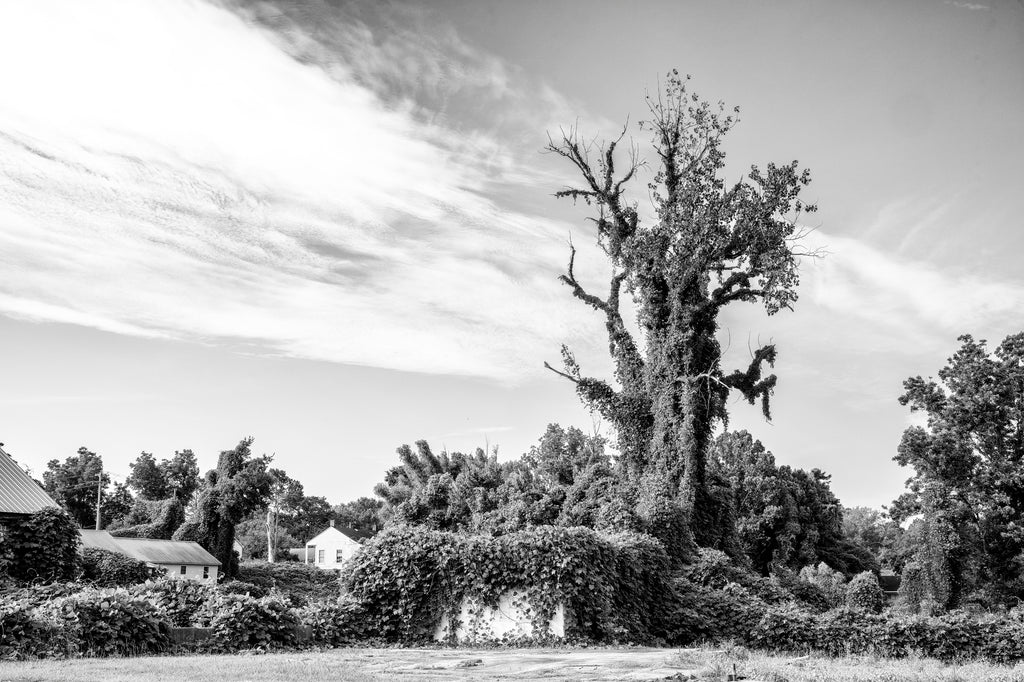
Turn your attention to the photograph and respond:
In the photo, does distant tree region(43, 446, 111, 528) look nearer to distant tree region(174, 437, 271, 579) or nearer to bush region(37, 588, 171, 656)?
distant tree region(174, 437, 271, 579)

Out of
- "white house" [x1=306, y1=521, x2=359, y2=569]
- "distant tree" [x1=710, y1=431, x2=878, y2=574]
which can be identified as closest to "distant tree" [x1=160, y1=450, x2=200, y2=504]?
"white house" [x1=306, y1=521, x2=359, y2=569]

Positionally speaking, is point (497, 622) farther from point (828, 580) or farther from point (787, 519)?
point (787, 519)

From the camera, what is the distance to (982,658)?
1481 centimetres

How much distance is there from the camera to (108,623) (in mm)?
11172

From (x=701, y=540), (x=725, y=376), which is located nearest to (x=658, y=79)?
(x=725, y=376)

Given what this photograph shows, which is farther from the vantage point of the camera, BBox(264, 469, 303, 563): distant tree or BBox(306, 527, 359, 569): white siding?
BBox(306, 527, 359, 569): white siding

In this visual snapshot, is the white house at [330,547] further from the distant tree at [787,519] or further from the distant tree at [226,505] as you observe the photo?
the distant tree at [787,519]

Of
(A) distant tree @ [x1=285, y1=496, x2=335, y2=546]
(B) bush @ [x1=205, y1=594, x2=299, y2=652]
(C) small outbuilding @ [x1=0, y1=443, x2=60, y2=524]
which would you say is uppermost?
(A) distant tree @ [x1=285, y1=496, x2=335, y2=546]

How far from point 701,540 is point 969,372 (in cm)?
1921

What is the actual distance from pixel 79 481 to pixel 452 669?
6695 centimetres

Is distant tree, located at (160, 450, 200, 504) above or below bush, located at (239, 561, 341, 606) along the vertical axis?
above

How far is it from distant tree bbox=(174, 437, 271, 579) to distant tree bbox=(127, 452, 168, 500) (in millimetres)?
23450

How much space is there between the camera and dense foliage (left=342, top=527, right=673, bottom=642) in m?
15.0

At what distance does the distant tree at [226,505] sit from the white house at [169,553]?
1.78m
